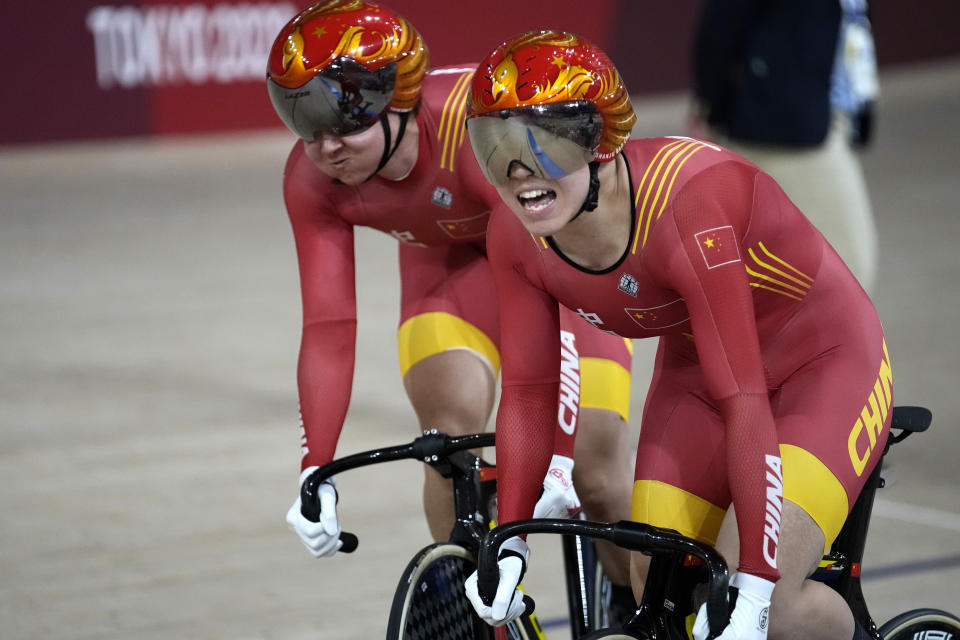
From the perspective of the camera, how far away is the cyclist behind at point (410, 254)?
2898 mm

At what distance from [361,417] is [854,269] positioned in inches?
90.7

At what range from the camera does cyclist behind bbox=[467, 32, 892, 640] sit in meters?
2.43

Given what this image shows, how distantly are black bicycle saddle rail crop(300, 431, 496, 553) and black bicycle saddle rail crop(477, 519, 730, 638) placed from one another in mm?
353

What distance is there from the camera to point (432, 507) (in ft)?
11.0

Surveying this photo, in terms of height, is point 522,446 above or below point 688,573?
above

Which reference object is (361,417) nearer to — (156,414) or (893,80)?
(156,414)

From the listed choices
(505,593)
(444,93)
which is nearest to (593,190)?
(505,593)

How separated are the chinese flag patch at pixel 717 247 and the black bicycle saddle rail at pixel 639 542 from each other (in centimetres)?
50

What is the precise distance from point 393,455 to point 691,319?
2.32ft

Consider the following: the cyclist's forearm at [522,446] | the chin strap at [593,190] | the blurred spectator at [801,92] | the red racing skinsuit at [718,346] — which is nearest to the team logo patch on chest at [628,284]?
the red racing skinsuit at [718,346]

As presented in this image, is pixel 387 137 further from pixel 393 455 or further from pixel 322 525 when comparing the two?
pixel 322 525

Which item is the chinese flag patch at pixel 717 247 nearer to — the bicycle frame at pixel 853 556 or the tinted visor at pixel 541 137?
the tinted visor at pixel 541 137

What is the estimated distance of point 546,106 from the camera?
2.39 m

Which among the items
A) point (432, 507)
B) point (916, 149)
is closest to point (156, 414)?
point (432, 507)
